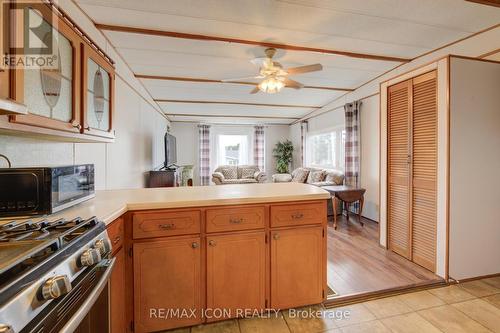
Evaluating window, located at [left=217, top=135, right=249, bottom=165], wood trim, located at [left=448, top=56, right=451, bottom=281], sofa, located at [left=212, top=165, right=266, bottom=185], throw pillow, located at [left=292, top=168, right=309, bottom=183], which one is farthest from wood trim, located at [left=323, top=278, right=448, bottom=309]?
window, located at [left=217, top=135, right=249, bottom=165]

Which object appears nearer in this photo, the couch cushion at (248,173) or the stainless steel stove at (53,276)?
the stainless steel stove at (53,276)

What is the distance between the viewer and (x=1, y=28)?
868 mm

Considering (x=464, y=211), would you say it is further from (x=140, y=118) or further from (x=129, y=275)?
(x=140, y=118)

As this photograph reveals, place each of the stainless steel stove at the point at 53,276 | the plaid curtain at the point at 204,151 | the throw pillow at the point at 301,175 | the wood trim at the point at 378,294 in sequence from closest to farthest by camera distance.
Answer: the stainless steel stove at the point at 53,276
the wood trim at the point at 378,294
the throw pillow at the point at 301,175
the plaid curtain at the point at 204,151

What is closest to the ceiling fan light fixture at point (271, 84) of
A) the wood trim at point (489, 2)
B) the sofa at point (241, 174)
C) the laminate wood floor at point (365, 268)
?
the wood trim at point (489, 2)

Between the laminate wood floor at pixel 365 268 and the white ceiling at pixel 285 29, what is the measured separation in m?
2.51

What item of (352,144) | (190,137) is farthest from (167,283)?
(190,137)

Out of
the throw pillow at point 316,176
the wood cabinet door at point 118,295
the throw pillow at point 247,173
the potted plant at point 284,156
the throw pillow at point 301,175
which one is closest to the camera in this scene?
the wood cabinet door at point 118,295

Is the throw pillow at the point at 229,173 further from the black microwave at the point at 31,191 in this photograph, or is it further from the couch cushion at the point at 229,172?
the black microwave at the point at 31,191

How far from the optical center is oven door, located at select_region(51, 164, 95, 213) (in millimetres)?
1202

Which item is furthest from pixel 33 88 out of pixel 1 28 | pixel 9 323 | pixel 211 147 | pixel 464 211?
pixel 211 147

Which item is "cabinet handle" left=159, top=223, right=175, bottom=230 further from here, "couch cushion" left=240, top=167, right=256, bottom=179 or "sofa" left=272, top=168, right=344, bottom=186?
"couch cushion" left=240, top=167, right=256, bottom=179

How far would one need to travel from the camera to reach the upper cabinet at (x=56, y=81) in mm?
961

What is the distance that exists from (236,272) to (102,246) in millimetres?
908
